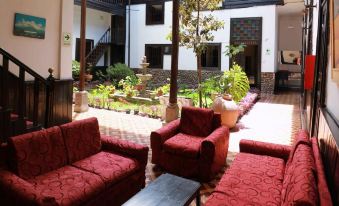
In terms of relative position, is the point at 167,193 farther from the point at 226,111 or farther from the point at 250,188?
the point at 226,111

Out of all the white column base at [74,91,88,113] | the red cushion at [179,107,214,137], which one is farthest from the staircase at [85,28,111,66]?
the red cushion at [179,107,214,137]

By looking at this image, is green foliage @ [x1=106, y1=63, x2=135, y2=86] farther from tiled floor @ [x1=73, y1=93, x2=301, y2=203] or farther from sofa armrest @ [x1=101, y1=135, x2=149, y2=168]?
sofa armrest @ [x1=101, y1=135, x2=149, y2=168]

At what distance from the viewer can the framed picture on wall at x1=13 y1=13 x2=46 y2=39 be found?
17.1 ft

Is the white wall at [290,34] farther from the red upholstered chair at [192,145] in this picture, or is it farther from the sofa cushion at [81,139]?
the sofa cushion at [81,139]

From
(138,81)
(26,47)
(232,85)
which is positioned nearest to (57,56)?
(26,47)

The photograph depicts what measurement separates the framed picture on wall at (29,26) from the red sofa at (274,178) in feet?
14.6

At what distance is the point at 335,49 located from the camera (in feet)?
7.65

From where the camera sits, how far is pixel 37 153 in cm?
274

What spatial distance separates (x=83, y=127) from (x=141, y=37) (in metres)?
13.7

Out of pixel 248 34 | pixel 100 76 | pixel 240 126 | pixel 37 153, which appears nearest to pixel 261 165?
pixel 37 153

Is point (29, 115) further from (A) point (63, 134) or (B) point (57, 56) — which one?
(A) point (63, 134)

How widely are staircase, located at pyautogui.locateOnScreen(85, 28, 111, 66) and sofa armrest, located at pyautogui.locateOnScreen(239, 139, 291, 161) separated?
12.9 m

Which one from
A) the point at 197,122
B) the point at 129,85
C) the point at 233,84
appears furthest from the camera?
the point at 129,85

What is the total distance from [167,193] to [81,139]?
1.31 m
